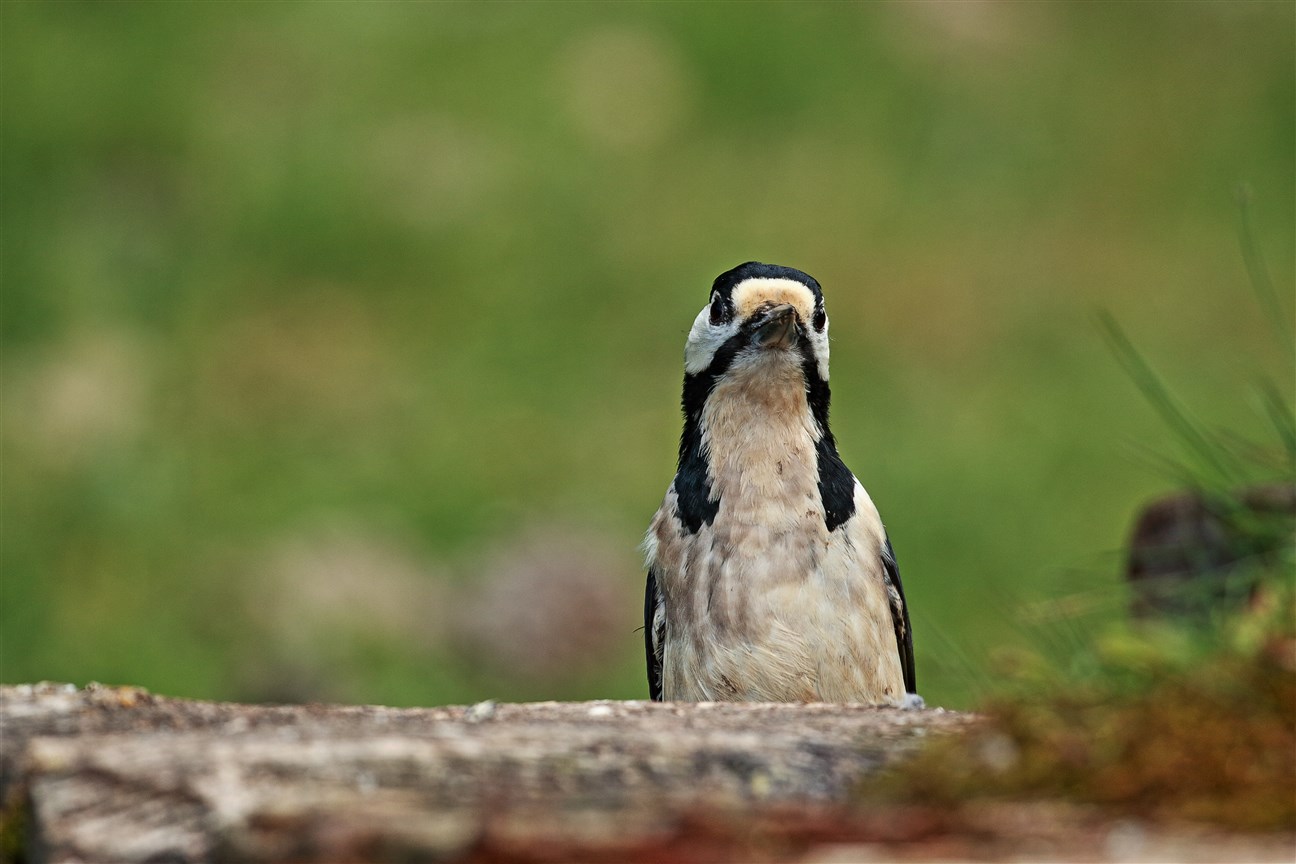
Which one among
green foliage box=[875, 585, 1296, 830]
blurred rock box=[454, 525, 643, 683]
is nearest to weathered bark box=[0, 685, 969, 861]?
A: green foliage box=[875, 585, 1296, 830]

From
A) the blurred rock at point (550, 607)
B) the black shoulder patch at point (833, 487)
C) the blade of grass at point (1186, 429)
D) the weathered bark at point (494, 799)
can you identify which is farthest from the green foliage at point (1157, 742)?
the blurred rock at point (550, 607)

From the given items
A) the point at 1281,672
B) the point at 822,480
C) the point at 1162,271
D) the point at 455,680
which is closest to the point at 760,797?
the point at 1281,672

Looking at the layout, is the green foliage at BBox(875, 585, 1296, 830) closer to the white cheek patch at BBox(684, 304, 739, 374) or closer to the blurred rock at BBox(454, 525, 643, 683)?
the white cheek patch at BBox(684, 304, 739, 374)

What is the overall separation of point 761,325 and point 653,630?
1.14 m

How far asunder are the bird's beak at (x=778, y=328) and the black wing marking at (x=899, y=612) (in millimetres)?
840

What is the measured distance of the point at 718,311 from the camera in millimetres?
6605

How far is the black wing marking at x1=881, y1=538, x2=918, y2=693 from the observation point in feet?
21.5

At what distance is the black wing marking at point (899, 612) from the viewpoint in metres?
6.56

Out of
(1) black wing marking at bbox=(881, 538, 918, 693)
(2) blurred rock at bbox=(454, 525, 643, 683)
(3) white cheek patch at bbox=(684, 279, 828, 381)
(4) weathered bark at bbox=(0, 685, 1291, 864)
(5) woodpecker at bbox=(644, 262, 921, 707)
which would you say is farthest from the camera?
(2) blurred rock at bbox=(454, 525, 643, 683)

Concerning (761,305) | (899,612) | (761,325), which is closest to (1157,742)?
(761,325)

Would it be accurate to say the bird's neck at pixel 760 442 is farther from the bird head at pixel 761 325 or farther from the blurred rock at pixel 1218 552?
the blurred rock at pixel 1218 552

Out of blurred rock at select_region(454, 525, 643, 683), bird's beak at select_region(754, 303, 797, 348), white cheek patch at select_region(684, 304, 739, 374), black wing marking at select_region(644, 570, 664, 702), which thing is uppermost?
blurred rock at select_region(454, 525, 643, 683)

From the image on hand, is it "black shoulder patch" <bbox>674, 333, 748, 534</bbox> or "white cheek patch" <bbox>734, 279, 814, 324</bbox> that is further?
"white cheek patch" <bbox>734, 279, 814, 324</bbox>

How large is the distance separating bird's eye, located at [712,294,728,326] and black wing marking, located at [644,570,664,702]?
920 millimetres
